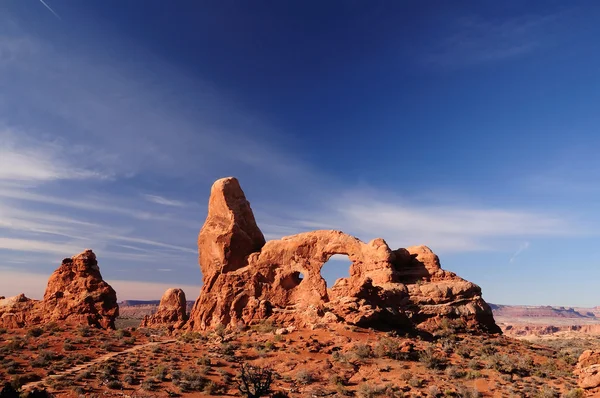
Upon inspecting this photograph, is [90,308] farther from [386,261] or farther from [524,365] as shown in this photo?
[524,365]

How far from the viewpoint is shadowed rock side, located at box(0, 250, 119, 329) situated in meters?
32.2

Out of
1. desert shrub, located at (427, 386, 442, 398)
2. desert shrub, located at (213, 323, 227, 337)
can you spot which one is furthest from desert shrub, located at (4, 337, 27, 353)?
desert shrub, located at (427, 386, 442, 398)

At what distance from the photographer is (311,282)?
99.2 ft

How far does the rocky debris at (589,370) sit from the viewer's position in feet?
56.7

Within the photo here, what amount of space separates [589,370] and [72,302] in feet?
119

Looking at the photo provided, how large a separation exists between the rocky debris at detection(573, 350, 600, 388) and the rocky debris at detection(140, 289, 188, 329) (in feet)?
131

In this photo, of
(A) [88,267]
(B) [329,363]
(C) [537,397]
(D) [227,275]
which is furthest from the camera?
(A) [88,267]

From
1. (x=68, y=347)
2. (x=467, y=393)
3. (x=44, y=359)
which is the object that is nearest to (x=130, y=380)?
(x=44, y=359)

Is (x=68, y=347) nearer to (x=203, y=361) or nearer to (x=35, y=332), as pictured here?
(x=35, y=332)

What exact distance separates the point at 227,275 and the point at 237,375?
12.1 m

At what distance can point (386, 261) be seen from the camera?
29.3 m

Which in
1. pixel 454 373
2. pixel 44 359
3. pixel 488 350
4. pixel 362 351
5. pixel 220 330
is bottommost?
pixel 454 373

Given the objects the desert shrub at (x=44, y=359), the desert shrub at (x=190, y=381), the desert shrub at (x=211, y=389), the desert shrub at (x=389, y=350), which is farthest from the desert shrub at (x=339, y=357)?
the desert shrub at (x=44, y=359)

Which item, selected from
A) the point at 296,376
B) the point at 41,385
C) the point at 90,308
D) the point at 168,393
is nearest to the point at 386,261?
the point at 296,376
